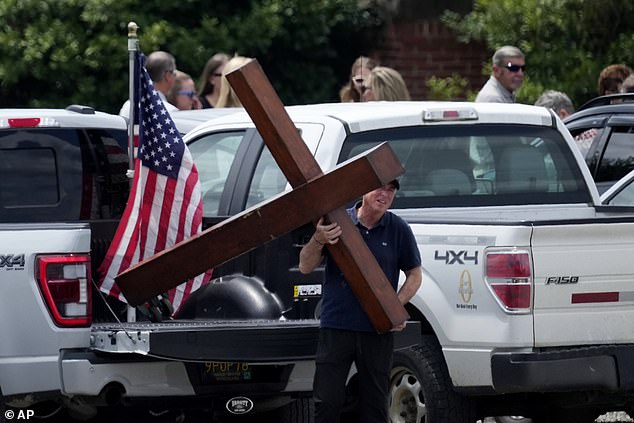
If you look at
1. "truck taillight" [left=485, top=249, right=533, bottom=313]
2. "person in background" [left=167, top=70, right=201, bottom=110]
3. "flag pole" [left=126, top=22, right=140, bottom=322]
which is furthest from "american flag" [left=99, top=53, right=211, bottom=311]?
"person in background" [left=167, top=70, right=201, bottom=110]

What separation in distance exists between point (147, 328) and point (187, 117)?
429 cm

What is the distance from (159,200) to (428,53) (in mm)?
9452

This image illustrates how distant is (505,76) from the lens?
42.7 ft

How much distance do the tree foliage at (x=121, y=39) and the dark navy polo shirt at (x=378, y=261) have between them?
843 centimetres

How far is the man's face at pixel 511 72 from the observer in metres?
12.9

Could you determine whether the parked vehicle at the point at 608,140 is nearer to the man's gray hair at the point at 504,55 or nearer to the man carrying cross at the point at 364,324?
the man's gray hair at the point at 504,55

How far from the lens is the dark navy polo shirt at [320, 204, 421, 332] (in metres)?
7.62

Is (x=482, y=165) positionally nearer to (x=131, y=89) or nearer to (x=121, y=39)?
(x=131, y=89)

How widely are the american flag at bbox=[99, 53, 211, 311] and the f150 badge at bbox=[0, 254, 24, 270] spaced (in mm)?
528

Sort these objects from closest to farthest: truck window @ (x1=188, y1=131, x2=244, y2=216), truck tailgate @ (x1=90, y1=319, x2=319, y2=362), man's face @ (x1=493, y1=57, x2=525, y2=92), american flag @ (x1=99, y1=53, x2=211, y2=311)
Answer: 1. truck tailgate @ (x1=90, y1=319, x2=319, y2=362)
2. american flag @ (x1=99, y1=53, x2=211, y2=311)
3. truck window @ (x1=188, y1=131, x2=244, y2=216)
4. man's face @ (x1=493, y1=57, x2=525, y2=92)

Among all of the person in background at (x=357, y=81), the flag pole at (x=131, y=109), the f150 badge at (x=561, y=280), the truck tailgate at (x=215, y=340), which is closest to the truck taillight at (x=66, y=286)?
the truck tailgate at (x=215, y=340)

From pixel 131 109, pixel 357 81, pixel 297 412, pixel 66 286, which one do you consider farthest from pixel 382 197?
pixel 357 81

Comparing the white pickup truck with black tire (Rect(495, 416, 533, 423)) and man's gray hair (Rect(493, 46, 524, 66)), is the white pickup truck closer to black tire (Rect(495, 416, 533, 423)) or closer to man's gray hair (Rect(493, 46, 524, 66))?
black tire (Rect(495, 416, 533, 423))

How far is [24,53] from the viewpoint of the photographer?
1608 cm
